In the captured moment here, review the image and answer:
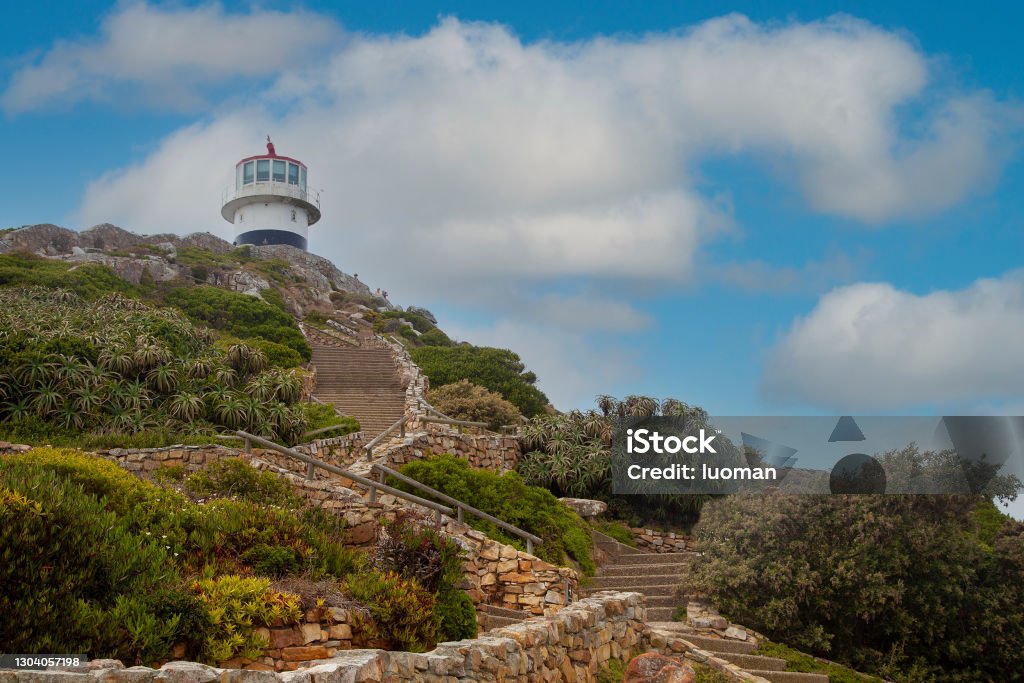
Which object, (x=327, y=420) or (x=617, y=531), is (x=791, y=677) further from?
(x=327, y=420)

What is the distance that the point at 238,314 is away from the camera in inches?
1629

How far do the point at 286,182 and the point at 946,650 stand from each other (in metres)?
57.8

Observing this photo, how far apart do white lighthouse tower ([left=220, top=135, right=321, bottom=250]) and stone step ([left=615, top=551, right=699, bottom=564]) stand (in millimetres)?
52443

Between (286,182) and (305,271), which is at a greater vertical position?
(286,182)

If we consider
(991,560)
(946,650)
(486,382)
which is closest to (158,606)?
(946,650)

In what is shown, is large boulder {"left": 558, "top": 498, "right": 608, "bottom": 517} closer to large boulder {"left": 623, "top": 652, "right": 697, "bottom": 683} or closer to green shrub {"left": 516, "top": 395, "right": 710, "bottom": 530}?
green shrub {"left": 516, "top": 395, "right": 710, "bottom": 530}

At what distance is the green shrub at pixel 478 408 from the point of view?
2664 cm

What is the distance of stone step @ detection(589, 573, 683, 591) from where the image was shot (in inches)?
654

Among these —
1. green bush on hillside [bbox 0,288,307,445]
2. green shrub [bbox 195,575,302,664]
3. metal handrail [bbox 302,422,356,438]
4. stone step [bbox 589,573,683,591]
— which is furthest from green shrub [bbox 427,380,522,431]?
green shrub [bbox 195,575,302,664]

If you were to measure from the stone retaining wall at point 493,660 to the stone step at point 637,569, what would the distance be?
5.87 m

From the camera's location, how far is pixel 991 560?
634 inches

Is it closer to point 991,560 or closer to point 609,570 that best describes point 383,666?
point 609,570

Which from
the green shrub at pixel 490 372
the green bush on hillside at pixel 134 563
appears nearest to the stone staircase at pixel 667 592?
the green bush on hillside at pixel 134 563

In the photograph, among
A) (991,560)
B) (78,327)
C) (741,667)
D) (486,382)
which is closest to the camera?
(741,667)
